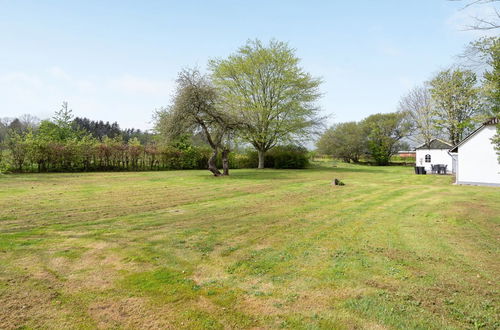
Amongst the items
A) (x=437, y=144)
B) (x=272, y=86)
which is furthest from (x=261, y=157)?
(x=437, y=144)

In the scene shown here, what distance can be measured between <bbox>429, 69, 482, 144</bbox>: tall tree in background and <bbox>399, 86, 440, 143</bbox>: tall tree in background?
3.57 feet

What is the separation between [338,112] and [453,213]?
2570 cm

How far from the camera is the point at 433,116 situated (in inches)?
1193

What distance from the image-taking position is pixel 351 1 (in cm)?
1062

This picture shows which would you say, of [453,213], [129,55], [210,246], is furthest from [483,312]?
[129,55]

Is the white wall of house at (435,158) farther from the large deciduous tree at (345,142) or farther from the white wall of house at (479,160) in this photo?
the large deciduous tree at (345,142)

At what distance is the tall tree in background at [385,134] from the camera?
45062 mm

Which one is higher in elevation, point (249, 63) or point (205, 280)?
point (249, 63)

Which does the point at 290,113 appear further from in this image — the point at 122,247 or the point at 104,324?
the point at 104,324

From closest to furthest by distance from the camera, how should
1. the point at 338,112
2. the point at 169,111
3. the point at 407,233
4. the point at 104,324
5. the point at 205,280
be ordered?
the point at 104,324 → the point at 205,280 → the point at 407,233 → the point at 169,111 → the point at 338,112

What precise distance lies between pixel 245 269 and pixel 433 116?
113 ft

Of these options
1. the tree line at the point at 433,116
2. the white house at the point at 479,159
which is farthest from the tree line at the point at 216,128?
the white house at the point at 479,159

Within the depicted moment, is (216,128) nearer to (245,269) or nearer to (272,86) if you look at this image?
(272,86)

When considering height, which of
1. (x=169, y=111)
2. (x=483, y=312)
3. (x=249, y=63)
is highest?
(x=249, y=63)
